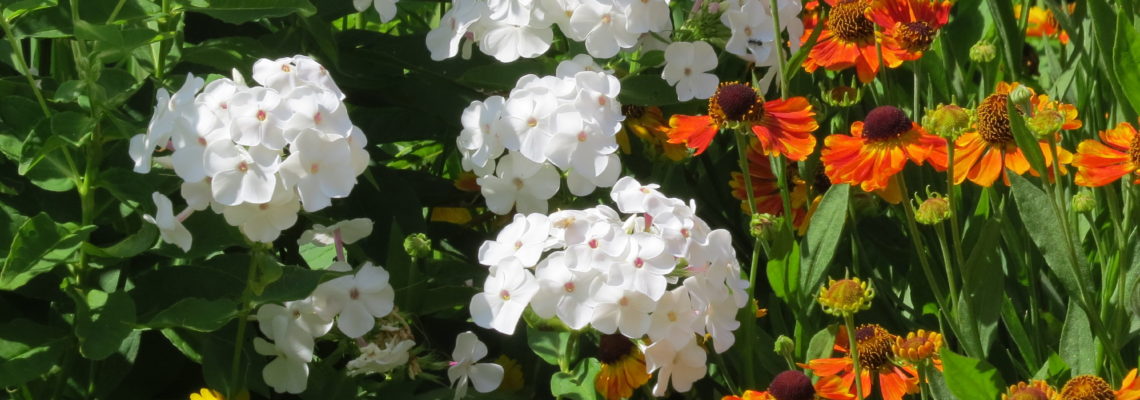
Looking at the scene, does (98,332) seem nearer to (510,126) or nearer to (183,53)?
(183,53)

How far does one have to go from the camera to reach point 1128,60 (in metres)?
1.17

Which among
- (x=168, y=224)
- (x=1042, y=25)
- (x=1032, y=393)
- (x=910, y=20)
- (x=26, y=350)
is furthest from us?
(x=1042, y=25)

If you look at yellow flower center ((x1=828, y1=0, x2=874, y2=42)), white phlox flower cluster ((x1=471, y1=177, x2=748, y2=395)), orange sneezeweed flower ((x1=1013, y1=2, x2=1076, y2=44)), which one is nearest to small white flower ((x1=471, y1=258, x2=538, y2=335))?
white phlox flower cluster ((x1=471, y1=177, x2=748, y2=395))

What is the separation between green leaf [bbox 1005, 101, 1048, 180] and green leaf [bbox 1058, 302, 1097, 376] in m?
0.20

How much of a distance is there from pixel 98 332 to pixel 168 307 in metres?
0.08

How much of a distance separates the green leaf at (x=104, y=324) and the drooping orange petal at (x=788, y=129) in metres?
0.57

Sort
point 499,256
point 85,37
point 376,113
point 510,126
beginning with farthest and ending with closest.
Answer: point 376,113, point 510,126, point 499,256, point 85,37

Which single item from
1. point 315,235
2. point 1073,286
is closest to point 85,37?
point 315,235

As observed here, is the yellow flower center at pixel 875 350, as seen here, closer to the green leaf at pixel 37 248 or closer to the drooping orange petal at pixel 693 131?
the drooping orange petal at pixel 693 131

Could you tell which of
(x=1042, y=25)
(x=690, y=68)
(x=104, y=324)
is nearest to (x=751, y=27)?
(x=690, y=68)

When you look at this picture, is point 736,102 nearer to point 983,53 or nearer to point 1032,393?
point 983,53

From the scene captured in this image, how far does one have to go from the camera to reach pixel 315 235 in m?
1.23

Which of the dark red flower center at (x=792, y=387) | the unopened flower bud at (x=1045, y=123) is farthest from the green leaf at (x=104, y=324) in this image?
the unopened flower bud at (x=1045, y=123)

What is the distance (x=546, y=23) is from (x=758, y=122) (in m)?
0.22
